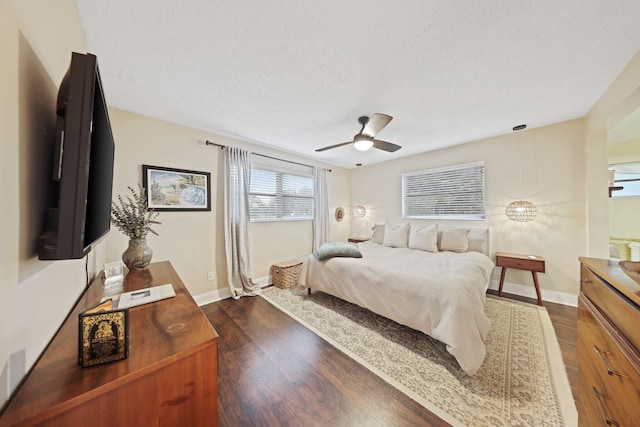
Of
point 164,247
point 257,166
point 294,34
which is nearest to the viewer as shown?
point 294,34

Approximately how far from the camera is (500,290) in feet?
10.3

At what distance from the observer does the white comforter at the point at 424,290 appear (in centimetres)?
164

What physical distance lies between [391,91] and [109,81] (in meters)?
2.55

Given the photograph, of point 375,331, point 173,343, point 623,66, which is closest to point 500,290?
point 375,331

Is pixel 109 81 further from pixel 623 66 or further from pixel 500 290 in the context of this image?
pixel 500 290

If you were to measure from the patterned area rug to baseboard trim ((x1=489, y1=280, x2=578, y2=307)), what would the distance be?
0.43 meters

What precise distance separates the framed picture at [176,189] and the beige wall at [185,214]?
0.07 m

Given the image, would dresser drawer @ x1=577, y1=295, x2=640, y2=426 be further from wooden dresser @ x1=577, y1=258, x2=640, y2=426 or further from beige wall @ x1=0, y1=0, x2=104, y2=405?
beige wall @ x1=0, y1=0, x2=104, y2=405

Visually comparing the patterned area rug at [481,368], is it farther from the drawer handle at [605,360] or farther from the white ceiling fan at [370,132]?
the white ceiling fan at [370,132]

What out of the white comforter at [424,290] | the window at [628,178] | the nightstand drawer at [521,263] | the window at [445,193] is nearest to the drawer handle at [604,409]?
the white comforter at [424,290]

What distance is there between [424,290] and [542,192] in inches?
102

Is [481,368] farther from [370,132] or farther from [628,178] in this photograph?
[628,178]

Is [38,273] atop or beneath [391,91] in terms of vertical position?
beneath

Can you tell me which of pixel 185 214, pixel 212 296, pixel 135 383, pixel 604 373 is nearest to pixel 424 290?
pixel 604 373
